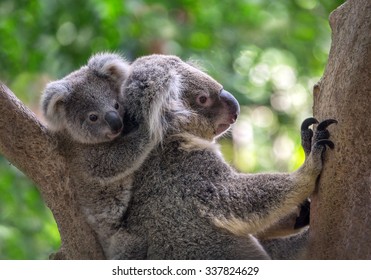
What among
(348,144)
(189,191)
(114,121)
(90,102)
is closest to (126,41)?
(90,102)

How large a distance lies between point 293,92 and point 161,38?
3.07 metres

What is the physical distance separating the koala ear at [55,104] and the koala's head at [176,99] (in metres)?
0.39

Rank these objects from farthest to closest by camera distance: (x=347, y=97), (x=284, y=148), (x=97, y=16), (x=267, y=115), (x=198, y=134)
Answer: (x=284, y=148), (x=267, y=115), (x=97, y=16), (x=198, y=134), (x=347, y=97)

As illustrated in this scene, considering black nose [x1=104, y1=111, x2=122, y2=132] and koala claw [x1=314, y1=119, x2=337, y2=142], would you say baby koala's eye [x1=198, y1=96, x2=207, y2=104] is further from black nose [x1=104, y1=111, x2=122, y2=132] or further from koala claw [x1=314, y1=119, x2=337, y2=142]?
koala claw [x1=314, y1=119, x2=337, y2=142]

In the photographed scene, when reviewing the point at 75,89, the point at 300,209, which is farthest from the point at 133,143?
the point at 300,209

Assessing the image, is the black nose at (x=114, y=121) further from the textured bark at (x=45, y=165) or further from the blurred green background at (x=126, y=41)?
the blurred green background at (x=126, y=41)

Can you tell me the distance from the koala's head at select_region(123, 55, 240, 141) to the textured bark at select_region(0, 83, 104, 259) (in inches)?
20.8

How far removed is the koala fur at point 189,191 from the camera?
129 inches

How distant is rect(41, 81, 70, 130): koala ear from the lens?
12.1 ft

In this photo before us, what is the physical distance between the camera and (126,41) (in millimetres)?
6133

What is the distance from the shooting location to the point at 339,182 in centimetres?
299

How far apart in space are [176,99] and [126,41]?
8.78ft

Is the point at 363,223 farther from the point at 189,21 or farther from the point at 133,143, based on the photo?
the point at 189,21

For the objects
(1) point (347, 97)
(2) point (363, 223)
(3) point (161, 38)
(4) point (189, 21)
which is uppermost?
(4) point (189, 21)
